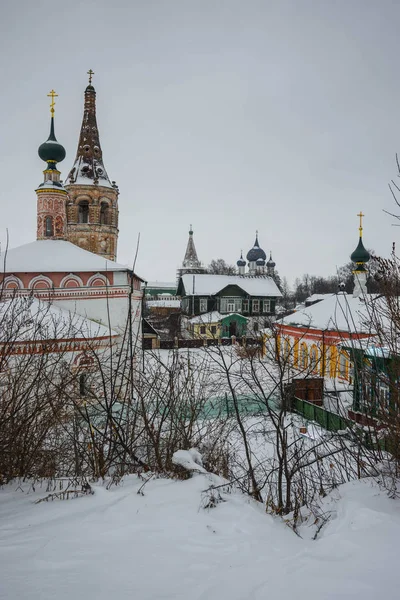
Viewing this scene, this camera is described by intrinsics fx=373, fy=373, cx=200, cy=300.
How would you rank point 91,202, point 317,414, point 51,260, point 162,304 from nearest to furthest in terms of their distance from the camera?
point 317,414
point 51,260
point 91,202
point 162,304

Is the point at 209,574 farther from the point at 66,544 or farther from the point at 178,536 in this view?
the point at 66,544

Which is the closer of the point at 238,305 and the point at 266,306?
the point at 238,305

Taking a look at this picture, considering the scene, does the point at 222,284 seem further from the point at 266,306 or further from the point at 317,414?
the point at 317,414

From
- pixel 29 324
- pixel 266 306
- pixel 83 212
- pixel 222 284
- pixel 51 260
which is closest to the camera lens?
pixel 29 324

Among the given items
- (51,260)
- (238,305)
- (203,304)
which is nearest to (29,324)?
(51,260)

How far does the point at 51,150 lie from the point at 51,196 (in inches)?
83.2

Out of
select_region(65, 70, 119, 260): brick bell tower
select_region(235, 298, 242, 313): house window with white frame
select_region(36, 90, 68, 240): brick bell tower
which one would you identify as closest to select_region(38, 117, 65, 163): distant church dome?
select_region(36, 90, 68, 240): brick bell tower

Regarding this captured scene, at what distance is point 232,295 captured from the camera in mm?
33688

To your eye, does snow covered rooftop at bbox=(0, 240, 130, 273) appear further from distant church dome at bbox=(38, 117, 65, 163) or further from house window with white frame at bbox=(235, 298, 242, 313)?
house window with white frame at bbox=(235, 298, 242, 313)

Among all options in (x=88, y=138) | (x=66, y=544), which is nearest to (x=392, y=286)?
(x=66, y=544)

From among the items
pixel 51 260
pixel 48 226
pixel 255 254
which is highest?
pixel 255 254

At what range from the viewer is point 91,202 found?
23.9 m

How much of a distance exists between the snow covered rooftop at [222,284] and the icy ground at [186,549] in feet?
95.3

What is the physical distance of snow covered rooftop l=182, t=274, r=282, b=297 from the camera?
3294 centimetres
